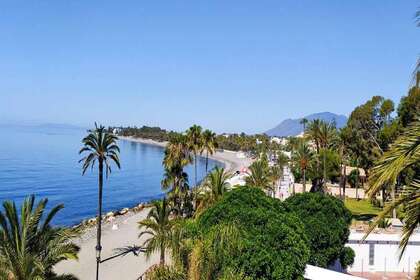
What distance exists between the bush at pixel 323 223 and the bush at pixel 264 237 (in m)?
3.82

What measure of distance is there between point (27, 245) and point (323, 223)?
62.9ft

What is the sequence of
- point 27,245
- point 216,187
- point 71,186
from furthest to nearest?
1. point 71,186
2. point 216,187
3. point 27,245

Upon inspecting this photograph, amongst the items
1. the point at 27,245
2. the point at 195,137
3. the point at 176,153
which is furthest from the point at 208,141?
the point at 27,245

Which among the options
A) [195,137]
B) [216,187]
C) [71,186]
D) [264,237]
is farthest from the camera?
[71,186]

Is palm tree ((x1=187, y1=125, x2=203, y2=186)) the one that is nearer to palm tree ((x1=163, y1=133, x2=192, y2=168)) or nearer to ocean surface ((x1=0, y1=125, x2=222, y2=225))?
palm tree ((x1=163, y1=133, x2=192, y2=168))

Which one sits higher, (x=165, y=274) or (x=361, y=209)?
(x=165, y=274)

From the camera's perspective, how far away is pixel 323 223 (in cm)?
2841

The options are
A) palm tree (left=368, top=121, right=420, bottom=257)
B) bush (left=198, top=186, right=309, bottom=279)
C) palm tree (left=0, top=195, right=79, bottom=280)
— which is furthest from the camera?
bush (left=198, top=186, right=309, bottom=279)

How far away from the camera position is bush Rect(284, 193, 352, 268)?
2784 cm

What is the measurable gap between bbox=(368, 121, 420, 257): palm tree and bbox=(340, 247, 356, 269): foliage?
93.0 feet

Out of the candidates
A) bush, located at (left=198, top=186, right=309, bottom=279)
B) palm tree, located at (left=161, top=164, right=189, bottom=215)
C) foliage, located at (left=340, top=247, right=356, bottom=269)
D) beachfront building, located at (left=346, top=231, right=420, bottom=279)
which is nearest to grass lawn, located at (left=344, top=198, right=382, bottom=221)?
beachfront building, located at (left=346, top=231, right=420, bottom=279)

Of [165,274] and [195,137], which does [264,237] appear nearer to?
[165,274]

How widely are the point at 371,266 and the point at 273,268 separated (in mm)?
14331

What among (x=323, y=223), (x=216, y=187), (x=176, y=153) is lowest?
(x=323, y=223)
